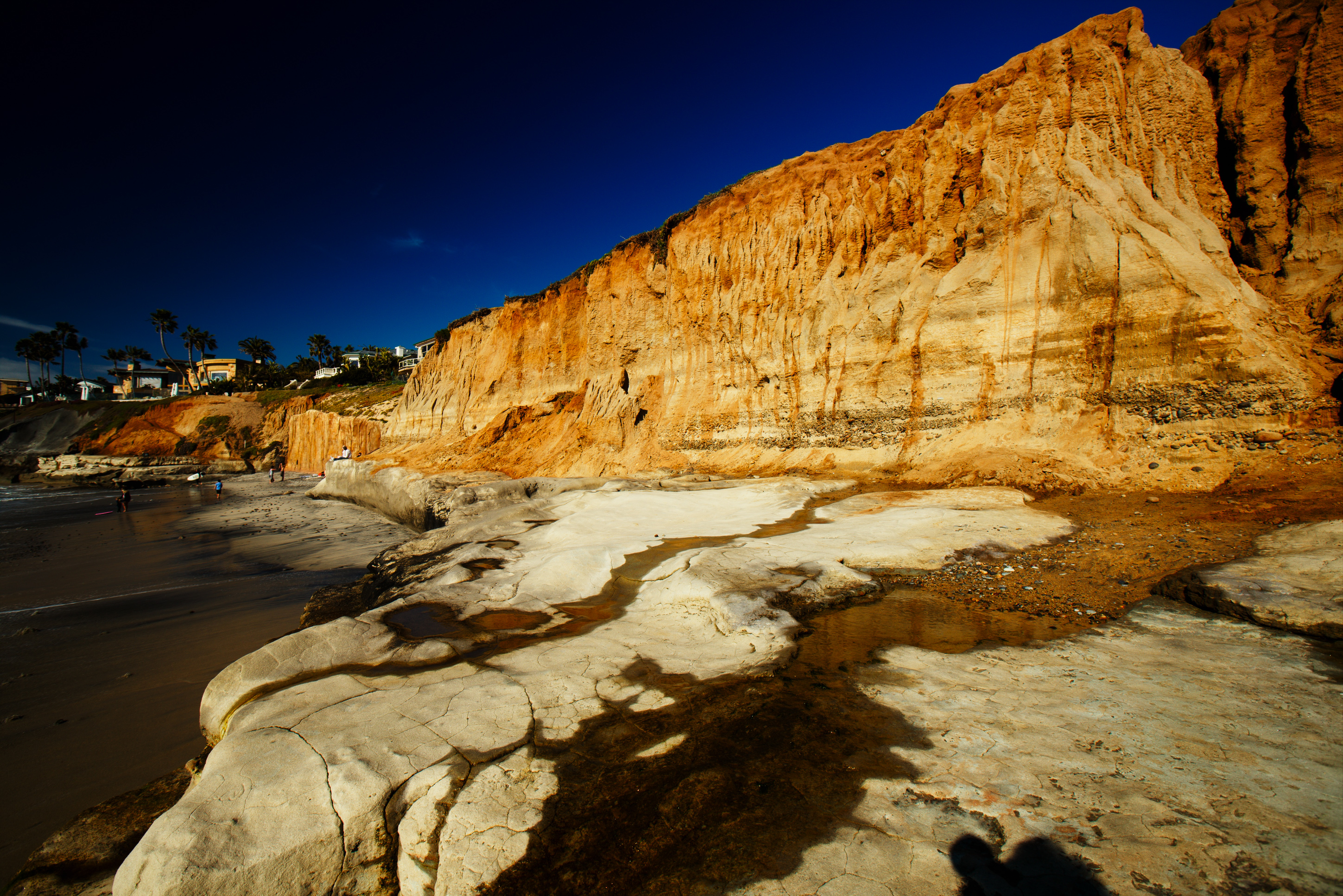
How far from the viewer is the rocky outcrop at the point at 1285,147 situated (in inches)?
400

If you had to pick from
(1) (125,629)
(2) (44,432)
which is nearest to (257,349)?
(2) (44,432)

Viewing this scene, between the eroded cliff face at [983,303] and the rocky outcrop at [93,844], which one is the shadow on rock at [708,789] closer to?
the rocky outcrop at [93,844]

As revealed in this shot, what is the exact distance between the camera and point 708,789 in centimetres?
299

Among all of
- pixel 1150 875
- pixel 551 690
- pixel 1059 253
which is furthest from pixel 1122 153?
pixel 551 690

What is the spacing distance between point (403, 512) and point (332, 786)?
18.3 meters

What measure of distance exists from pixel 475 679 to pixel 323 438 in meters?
45.1

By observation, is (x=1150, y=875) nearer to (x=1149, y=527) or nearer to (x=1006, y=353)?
(x=1149, y=527)

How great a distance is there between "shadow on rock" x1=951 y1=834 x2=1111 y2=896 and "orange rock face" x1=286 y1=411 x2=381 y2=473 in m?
42.0

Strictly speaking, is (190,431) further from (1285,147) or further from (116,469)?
(1285,147)

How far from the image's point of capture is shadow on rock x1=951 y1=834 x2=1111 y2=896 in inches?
Result: 83.8

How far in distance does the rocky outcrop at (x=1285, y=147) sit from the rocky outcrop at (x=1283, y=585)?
702 cm

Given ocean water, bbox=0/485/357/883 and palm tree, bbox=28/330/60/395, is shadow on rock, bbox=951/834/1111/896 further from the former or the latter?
palm tree, bbox=28/330/60/395

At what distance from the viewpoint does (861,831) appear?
2527mm

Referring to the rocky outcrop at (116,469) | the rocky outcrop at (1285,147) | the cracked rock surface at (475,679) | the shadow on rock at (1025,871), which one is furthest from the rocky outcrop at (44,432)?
the rocky outcrop at (1285,147)
